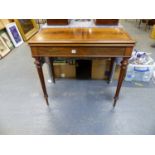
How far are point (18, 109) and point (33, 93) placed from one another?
0.95 feet

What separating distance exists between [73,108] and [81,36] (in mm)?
802

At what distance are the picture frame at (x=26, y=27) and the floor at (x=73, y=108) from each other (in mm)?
1719

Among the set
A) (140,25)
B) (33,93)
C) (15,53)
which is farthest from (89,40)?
(140,25)

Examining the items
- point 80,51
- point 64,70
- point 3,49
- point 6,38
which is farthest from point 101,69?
point 6,38

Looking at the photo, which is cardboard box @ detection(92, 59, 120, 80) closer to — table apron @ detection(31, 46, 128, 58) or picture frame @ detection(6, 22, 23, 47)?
table apron @ detection(31, 46, 128, 58)

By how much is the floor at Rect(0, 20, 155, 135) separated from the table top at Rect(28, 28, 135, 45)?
778 millimetres

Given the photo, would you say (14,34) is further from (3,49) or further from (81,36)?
(81,36)

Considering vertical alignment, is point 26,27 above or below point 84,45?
below

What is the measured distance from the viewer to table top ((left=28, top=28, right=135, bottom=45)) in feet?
3.67

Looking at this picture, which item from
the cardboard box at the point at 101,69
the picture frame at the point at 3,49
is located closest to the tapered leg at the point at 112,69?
the cardboard box at the point at 101,69

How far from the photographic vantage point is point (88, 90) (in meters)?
1.79

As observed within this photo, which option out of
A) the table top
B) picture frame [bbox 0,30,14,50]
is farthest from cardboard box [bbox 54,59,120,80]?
picture frame [bbox 0,30,14,50]

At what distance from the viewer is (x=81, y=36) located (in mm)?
1220

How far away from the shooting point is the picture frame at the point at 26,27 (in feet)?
11.1
